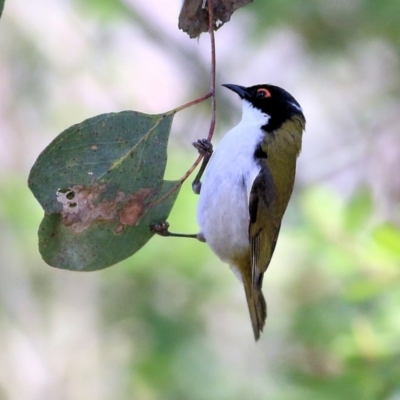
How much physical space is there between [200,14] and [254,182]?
1.11 metres

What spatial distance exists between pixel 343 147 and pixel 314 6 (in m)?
1.41

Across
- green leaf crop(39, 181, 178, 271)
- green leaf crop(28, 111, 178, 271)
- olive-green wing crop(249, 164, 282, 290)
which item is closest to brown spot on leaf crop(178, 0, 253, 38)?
green leaf crop(28, 111, 178, 271)

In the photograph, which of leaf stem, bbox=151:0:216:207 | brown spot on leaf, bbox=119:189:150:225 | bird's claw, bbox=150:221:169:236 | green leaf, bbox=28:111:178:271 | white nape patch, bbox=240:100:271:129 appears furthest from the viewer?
white nape patch, bbox=240:100:271:129

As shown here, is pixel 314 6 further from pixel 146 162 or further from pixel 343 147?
pixel 146 162

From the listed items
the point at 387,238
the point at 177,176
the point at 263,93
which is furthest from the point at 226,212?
the point at 177,176

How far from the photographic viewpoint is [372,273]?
13.9 ft

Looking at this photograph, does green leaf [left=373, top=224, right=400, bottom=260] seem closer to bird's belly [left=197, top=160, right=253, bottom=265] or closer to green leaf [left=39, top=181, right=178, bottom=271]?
bird's belly [left=197, top=160, right=253, bottom=265]

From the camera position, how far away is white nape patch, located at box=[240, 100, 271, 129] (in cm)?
354

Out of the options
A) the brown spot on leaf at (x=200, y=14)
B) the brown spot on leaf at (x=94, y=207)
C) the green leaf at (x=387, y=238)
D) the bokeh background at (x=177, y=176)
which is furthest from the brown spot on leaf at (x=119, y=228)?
the bokeh background at (x=177, y=176)

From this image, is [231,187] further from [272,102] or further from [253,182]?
[272,102]

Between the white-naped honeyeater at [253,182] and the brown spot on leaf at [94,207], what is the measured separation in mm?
801

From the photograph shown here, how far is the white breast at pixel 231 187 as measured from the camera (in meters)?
3.34

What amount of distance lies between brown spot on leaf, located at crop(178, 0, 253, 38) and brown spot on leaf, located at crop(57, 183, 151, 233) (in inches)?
22.7

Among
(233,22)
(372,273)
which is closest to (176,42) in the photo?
(233,22)
